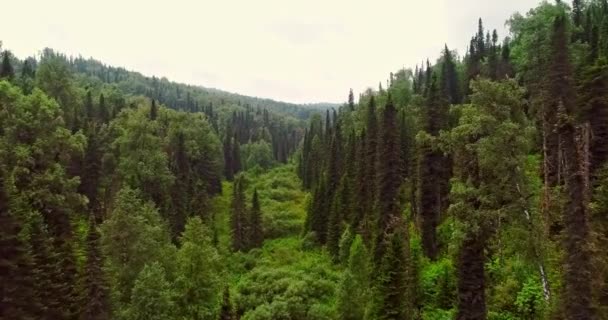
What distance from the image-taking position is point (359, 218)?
224ft

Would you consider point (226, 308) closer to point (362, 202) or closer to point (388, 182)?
point (388, 182)

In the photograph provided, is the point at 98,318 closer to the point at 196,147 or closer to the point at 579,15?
the point at 196,147

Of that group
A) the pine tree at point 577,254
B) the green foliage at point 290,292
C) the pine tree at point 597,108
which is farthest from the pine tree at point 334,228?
the pine tree at point 577,254

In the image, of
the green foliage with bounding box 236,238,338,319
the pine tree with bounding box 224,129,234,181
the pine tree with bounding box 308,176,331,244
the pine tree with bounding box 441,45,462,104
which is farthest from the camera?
the pine tree with bounding box 224,129,234,181

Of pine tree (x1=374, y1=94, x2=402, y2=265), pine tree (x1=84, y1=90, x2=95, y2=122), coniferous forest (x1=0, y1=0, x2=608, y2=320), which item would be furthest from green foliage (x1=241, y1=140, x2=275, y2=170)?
pine tree (x1=374, y1=94, x2=402, y2=265)

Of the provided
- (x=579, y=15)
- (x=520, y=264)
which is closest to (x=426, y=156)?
(x=520, y=264)

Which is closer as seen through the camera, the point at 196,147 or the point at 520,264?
the point at 520,264

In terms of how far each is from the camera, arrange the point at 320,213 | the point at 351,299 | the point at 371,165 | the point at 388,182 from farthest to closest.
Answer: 1. the point at 320,213
2. the point at 371,165
3. the point at 388,182
4. the point at 351,299

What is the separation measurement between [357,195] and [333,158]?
17953 mm

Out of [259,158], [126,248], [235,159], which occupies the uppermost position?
[259,158]

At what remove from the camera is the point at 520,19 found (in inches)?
3888

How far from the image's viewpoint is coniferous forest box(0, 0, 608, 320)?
28828 millimetres

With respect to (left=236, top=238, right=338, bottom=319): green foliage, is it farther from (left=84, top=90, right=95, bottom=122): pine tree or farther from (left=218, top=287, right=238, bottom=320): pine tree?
(left=84, top=90, right=95, bottom=122): pine tree

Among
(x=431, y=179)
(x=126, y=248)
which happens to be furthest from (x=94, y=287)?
(x=431, y=179)
